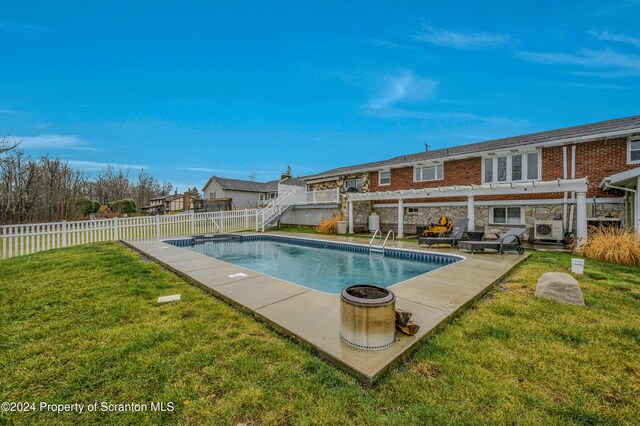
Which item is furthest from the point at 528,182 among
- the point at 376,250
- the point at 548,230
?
the point at 376,250

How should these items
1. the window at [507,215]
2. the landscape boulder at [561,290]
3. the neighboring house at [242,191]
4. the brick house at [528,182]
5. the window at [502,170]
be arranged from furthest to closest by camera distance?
1. the neighboring house at [242,191]
2. the window at [502,170]
3. the window at [507,215]
4. the brick house at [528,182]
5. the landscape boulder at [561,290]

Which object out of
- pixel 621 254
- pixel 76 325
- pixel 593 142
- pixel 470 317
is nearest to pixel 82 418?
pixel 76 325

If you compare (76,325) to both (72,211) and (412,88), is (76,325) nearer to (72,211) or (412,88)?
(412,88)

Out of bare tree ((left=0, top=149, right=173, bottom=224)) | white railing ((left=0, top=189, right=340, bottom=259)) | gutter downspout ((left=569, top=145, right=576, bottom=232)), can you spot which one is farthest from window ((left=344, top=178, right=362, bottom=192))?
bare tree ((left=0, top=149, right=173, bottom=224))

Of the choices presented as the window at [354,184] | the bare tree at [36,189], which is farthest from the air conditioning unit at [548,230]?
the bare tree at [36,189]

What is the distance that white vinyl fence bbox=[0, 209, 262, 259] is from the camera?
9.45 m

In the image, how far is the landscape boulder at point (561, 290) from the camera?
4.31m

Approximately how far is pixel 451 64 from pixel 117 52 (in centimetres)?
2077

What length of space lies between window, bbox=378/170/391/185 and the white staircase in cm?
687

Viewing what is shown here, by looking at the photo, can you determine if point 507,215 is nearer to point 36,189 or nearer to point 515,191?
point 515,191

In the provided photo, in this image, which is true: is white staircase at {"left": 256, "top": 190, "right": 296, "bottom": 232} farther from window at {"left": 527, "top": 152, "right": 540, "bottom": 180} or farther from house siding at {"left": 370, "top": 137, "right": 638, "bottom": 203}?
window at {"left": 527, "top": 152, "right": 540, "bottom": 180}

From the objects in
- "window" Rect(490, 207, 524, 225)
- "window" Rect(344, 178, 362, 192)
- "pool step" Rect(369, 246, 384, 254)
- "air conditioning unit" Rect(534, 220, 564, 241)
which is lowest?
"pool step" Rect(369, 246, 384, 254)

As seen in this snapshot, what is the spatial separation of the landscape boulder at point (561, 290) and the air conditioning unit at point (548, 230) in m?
8.48

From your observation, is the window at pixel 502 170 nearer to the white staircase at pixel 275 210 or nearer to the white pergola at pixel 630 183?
the white pergola at pixel 630 183
